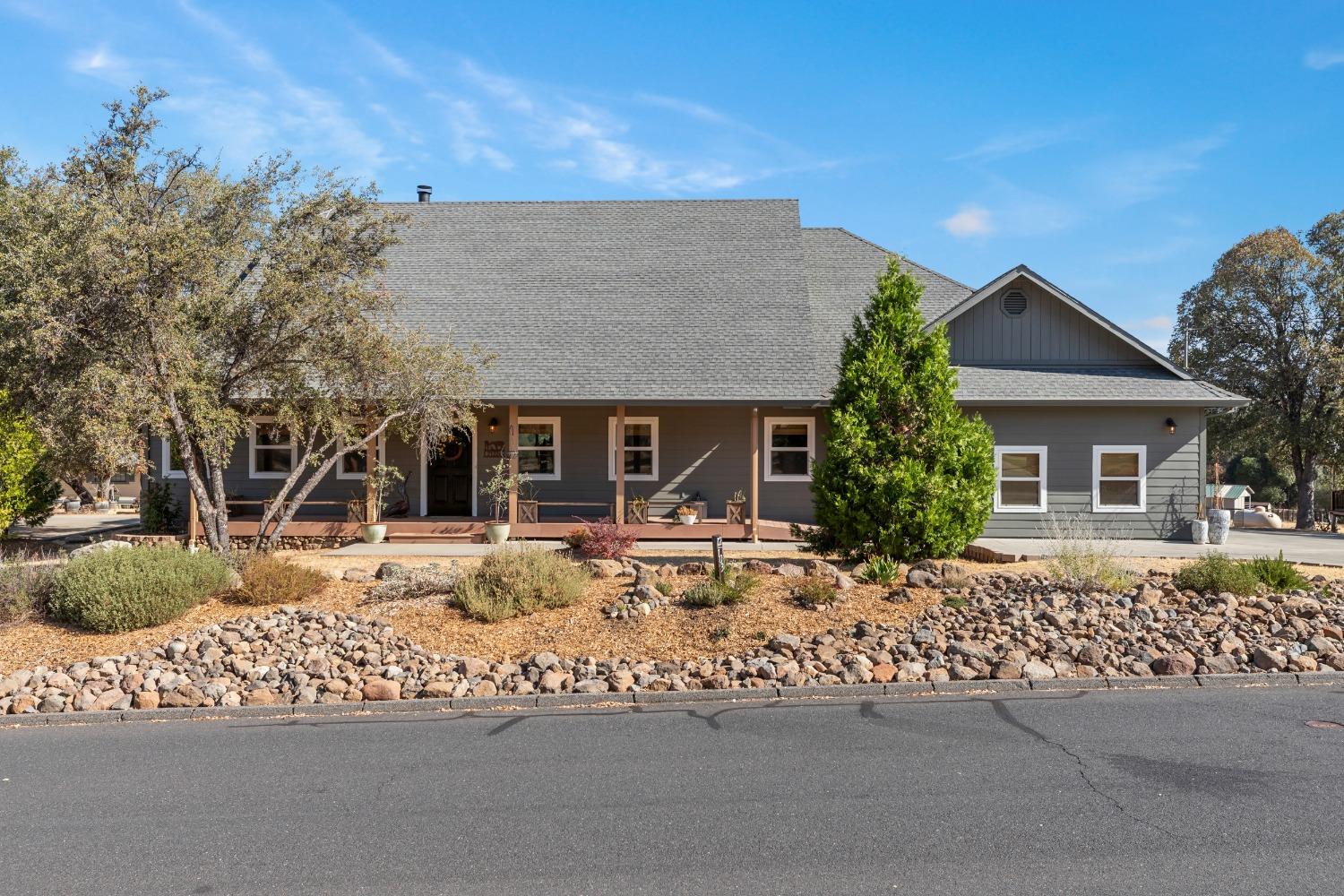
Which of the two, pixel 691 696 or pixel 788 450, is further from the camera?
pixel 788 450

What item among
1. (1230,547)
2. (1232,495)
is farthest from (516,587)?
(1232,495)

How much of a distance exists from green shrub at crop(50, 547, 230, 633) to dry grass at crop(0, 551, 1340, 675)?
142 millimetres

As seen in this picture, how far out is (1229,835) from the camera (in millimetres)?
4676

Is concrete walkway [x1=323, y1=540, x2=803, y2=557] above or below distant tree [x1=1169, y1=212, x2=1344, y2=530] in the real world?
below

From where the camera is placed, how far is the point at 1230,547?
1644 cm

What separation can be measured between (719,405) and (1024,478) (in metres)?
6.58

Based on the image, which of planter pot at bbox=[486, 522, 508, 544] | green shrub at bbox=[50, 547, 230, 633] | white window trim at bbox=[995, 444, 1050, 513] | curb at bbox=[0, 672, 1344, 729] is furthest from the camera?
white window trim at bbox=[995, 444, 1050, 513]

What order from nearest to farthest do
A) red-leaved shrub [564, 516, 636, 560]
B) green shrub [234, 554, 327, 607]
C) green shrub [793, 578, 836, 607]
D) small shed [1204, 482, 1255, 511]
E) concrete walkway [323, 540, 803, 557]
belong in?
green shrub [793, 578, 836, 607], green shrub [234, 554, 327, 607], red-leaved shrub [564, 516, 636, 560], concrete walkway [323, 540, 803, 557], small shed [1204, 482, 1255, 511]

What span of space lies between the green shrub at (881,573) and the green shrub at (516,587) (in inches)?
136

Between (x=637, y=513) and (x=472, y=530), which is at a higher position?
(x=637, y=513)

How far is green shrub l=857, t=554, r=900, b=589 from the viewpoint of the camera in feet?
34.8

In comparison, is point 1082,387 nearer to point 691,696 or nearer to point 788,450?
point 788,450

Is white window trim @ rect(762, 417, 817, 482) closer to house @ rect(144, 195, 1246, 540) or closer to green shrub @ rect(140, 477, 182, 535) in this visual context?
house @ rect(144, 195, 1246, 540)

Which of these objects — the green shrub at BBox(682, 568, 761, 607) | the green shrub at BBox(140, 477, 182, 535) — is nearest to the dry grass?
the green shrub at BBox(682, 568, 761, 607)
